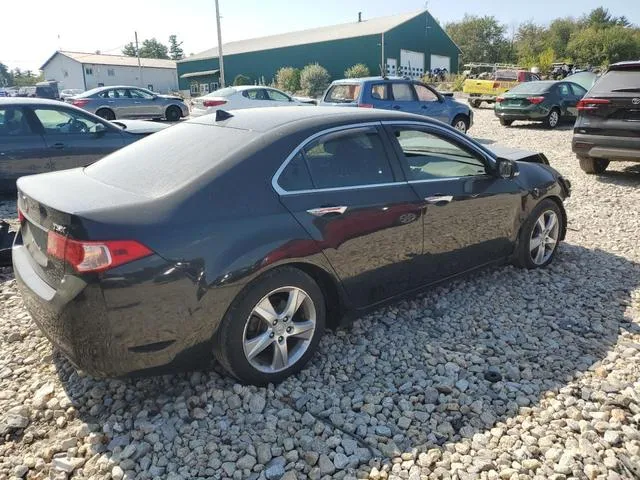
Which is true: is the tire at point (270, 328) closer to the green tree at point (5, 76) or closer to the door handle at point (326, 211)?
the door handle at point (326, 211)

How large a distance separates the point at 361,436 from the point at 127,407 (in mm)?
1339

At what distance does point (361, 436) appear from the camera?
2695 mm

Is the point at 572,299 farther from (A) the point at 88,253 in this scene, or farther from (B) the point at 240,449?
(A) the point at 88,253

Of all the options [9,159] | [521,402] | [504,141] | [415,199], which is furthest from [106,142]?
[504,141]

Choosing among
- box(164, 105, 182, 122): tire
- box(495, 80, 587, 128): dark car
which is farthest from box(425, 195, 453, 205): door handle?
box(164, 105, 182, 122): tire

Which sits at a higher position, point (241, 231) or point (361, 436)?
point (241, 231)

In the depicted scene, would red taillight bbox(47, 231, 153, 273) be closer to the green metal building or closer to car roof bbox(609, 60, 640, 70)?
car roof bbox(609, 60, 640, 70)

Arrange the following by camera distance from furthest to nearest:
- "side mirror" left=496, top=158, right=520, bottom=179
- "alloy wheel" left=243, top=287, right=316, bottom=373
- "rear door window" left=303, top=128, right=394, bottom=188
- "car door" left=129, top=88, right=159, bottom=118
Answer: "car door" left=129, top=88, right=159, bottom=118, "side mirror" left=496, top=158, right=520, bottom=179, "rear door window" left=303, top=128, right=394, bottom=188, "alloy wheel" left=243, top=287, right=316, bottom=373

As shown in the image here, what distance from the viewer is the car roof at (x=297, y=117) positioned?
331 cm

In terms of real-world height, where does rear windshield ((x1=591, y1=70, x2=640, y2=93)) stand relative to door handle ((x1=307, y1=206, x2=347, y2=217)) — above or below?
above

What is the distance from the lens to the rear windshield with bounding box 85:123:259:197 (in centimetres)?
289

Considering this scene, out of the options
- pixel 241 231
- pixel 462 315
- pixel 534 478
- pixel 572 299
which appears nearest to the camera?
pixel 534 478

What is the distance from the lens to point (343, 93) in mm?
11805

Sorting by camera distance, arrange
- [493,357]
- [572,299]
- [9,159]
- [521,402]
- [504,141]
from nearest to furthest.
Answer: [521,402] < [493,357] < [572,299] < [9,159] < [504,141]
